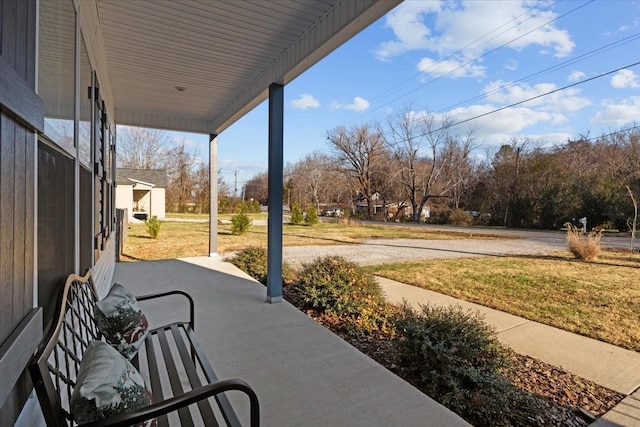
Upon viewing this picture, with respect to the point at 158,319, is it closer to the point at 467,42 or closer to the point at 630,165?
the point at 467,42

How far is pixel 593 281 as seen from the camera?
19.6 ft

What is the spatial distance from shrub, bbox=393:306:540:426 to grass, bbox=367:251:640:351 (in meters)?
1.95

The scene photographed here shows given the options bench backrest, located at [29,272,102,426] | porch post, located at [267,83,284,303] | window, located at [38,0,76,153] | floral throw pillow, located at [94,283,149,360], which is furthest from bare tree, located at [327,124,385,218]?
floral throw pillow, located at [94,283,149,360]

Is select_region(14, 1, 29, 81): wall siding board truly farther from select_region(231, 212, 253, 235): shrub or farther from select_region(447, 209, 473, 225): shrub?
select_region(447, 209, 473, 225): shrub

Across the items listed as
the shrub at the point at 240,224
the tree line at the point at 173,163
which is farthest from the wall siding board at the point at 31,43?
the tree line at the point at 173,163

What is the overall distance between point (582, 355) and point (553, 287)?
2.88 meters

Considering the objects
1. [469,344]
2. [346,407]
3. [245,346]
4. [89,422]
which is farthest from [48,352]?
[469,344]

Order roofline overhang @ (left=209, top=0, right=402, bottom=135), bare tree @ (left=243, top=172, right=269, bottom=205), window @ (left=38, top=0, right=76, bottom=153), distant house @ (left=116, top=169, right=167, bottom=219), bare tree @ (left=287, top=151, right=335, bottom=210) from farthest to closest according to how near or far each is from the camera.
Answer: bare tree @ (left=243, top=172, right=269, bottom=205) → bare tree @ (left=287, top=151, right=335, bottom=210) → distant house @ (left=116, top=169, right=167, bottom=219) → roofline overhang @ (left=209, top=0, right=402, bottom=135) → window @ (left=38, top=0, right=76, bottom=153)

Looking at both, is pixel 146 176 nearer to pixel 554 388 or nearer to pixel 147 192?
pixel 147 192

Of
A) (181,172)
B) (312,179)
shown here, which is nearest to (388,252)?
(181,172)

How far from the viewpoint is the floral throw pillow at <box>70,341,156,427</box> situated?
1.00 m

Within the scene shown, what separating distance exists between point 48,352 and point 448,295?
487cm

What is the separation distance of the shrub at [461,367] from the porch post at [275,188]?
6.31 ft

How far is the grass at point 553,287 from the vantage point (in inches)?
157
